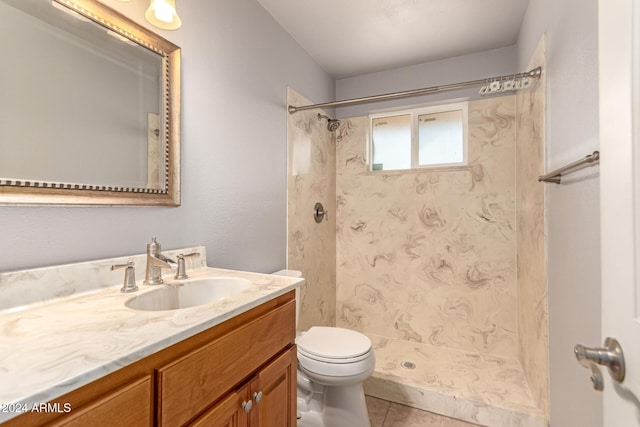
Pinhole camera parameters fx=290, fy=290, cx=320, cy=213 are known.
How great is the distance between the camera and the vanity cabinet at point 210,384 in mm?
509

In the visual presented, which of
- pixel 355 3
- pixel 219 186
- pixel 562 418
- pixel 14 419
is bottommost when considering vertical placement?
pixel 562 418

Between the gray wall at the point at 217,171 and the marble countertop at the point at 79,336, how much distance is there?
0.20 metres

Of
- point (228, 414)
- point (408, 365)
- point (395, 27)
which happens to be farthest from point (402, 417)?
point (395, 27)

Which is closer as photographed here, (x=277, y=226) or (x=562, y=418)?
(x=562, y=418)

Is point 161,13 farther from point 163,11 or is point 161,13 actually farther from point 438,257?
point 438,257

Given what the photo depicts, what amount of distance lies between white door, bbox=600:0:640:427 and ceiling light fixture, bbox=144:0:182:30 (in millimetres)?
1256

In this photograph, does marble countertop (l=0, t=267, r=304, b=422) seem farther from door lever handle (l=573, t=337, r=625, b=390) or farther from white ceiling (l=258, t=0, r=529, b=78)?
white ceiling (l=258, t=0, r=529, b=78)

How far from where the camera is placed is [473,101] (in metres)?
2.33

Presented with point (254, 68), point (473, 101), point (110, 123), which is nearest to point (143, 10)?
point (110, 123)

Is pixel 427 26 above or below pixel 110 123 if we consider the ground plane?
above

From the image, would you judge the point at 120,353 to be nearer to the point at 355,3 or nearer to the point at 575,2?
the point at 575,2

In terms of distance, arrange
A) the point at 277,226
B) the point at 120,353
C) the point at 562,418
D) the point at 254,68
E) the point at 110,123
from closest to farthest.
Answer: the point at 120,353 → the point at 110,123 → the point at 562,418 → the point at 254,68 → the point at 277,226

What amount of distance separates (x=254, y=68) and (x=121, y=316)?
151cm

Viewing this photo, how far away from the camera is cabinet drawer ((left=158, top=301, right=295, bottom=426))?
0.63 m
